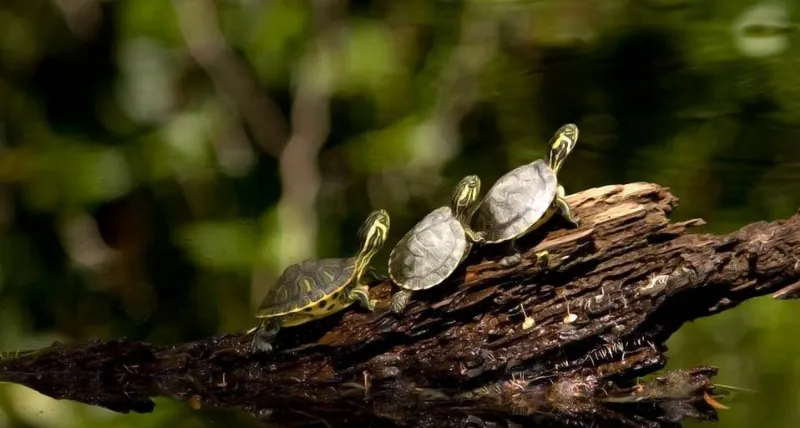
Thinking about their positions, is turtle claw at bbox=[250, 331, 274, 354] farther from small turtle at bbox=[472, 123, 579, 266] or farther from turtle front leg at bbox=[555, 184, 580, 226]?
turtle front leg at bbox=[555, 184, 580, 226]

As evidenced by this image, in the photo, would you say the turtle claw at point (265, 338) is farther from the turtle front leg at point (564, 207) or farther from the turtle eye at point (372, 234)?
the turtle front leg at point (564, 207)

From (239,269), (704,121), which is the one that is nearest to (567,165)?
(704,121)

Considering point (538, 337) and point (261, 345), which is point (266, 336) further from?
point (538, 337)

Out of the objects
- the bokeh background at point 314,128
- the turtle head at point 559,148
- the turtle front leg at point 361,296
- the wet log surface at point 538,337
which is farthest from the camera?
the bokeh background at point 314,128

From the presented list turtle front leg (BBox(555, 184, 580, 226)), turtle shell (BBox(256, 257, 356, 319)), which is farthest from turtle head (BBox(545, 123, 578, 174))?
turtle shell (BBox(256, 257, 356, 319))

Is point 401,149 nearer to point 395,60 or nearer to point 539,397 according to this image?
point 395,60

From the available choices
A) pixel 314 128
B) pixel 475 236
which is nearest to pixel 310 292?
pixel 475 236

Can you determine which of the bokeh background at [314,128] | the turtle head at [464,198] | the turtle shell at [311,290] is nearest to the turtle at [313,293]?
the turtle shell at [311,290]
